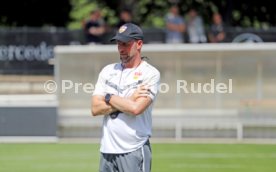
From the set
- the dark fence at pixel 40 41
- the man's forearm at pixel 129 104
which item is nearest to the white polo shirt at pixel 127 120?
the man's forearm at pixel 129 104

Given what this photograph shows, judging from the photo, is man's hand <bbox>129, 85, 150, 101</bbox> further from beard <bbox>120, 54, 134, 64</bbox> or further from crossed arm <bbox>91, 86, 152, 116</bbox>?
beard <bbox>120, 54, 134, 64</bbox>

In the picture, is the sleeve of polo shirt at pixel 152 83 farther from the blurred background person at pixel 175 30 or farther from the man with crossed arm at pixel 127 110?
the blurred background person at pixel 175 30

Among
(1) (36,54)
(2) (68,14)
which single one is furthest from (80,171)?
(2) (68,14)

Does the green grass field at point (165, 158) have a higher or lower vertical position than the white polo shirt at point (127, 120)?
lower

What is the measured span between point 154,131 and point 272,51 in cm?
307

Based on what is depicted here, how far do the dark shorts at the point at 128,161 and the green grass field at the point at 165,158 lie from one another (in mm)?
5720

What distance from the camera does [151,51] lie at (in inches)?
693

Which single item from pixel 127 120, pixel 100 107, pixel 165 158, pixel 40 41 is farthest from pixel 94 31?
pixel 127 120

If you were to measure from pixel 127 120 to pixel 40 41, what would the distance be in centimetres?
1458

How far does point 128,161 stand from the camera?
7004 millimetres

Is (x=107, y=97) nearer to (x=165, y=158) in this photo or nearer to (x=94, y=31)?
(x=165, y=158)

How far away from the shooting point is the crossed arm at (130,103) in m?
6.87

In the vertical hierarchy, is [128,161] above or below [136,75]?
below

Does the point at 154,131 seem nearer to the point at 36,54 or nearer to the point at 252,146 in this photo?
the point at 252,146
